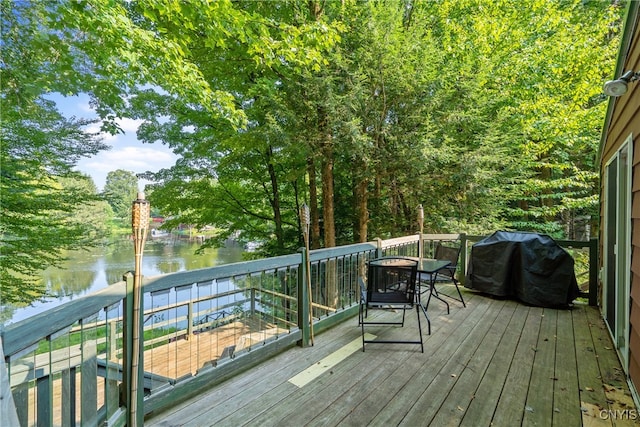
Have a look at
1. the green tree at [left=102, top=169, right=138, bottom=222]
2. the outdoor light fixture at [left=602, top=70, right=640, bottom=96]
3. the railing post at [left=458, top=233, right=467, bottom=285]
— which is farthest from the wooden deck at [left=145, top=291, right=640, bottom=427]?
the green tree at [left=102, top=169, right=138, bottom=222]

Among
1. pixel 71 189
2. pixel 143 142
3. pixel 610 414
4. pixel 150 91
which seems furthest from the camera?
pixel 143 142

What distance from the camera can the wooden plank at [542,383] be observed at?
6.51 feet

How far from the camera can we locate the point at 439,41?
7906 mm

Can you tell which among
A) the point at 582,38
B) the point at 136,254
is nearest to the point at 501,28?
the point at 582,38

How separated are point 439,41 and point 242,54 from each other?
5138 millimetres

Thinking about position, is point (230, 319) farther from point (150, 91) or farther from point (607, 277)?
point (607, 277)

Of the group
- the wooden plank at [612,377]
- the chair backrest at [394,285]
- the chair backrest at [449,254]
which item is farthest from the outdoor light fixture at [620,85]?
the chair backrest at [449,254]

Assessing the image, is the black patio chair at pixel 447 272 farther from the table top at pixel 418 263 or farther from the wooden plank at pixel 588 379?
the wooden plank at pixel 588 379

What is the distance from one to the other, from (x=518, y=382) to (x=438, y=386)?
67 centimetres

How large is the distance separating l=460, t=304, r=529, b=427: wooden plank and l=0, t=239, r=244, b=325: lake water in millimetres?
2400

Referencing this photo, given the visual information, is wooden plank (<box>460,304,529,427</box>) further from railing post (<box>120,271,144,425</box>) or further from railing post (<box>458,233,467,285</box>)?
railing post (<box>120,271,144,425</box>)

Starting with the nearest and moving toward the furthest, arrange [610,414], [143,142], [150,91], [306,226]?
[610,414] < [306,226] < [150,91] < [143,142]

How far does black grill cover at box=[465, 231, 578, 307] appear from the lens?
4.14 m

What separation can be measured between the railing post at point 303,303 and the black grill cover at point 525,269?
3.17 meters
